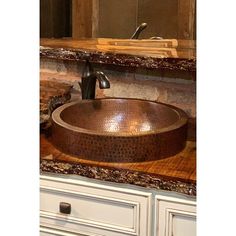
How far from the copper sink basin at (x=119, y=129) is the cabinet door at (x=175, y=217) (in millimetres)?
133

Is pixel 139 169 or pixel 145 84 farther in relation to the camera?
pixel 145 84

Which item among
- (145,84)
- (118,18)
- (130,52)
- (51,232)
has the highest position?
(118,18)

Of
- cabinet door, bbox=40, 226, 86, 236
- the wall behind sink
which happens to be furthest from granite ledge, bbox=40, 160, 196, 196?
the wall behind sink

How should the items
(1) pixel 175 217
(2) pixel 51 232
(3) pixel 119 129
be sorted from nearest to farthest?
1. (1) pixel 175 217
2. (2) pixel 51 232
3. (3) pixel 119 129

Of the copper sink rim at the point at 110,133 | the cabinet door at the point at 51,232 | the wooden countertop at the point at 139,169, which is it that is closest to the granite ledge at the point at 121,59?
the copper sink rim at the point at 110,133

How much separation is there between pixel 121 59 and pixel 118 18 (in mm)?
134

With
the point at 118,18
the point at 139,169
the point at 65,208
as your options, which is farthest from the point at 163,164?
the point at 118,18

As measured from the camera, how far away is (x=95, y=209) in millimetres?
1147

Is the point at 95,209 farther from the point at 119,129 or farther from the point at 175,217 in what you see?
the point at 119,129

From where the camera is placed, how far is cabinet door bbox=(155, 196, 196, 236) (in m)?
1.06

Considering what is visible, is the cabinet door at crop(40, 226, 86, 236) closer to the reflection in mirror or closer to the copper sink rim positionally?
the copper sink rim
